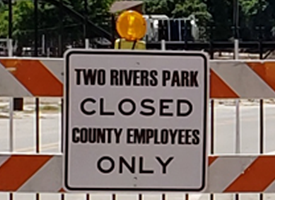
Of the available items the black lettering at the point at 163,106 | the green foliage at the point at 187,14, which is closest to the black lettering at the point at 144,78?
the black lettering at the point at 163,106

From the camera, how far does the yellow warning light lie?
3297 mm

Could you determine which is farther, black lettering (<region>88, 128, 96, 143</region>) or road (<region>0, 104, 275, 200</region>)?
road (<region>0, 104, 275, 200</region>)

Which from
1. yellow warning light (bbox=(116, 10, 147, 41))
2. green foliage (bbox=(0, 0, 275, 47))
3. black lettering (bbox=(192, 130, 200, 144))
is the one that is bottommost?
black lettering (bbox=(192, 130, 200, 144))

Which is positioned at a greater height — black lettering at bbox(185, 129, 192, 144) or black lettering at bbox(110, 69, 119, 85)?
black lettering at bbox(110, 69, 119, 85)

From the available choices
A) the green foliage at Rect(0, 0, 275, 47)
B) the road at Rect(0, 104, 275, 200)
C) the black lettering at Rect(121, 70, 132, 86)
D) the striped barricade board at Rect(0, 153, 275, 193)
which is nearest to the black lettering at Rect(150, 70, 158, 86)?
the black lettering at Rect(121, 70, 132, 86)

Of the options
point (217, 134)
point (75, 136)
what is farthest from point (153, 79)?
point (217, 134)

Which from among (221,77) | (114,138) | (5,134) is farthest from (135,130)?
(5,134)

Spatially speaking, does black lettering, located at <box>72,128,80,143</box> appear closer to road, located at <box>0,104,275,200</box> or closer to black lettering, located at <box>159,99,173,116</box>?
black lettering, located at <box>159,99,173,116</box>

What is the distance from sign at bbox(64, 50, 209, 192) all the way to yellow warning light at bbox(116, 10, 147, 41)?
0.24m

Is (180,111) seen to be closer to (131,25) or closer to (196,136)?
(196,136)

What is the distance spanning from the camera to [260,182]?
3.35m

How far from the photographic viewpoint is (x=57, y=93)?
3.26m

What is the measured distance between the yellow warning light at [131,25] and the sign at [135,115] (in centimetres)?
24

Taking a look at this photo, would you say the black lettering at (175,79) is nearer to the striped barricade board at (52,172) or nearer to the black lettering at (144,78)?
the black lettering at (144,78)
